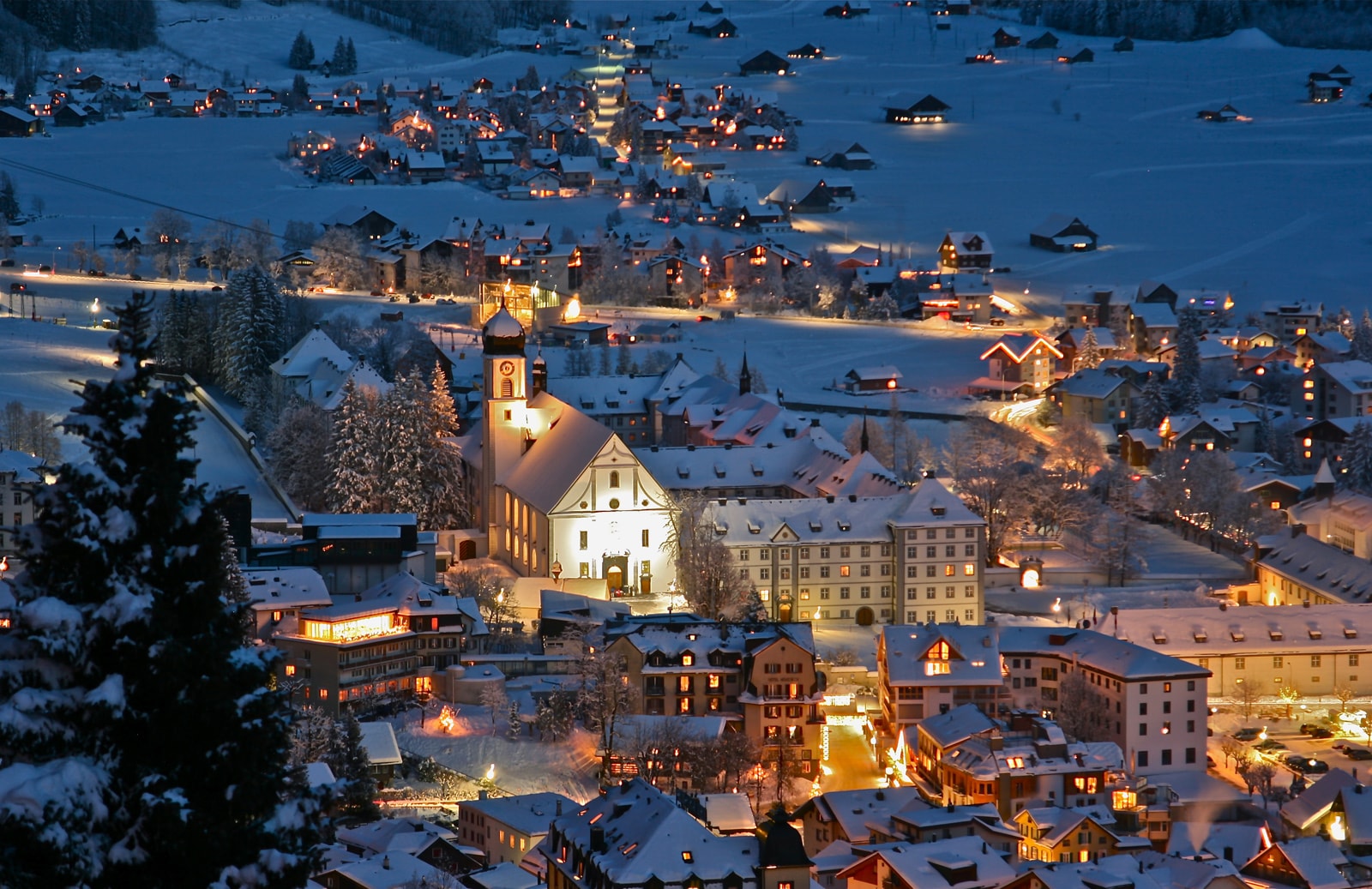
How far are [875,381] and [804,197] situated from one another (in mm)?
35914

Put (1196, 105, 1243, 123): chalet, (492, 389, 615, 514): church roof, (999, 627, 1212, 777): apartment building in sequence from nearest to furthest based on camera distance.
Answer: (999, 627, 1212, 777): apartment building, (492, 389, 615, 514): church roof, (1196, 105, 1243, 123): chalet

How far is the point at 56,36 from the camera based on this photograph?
5399 inches

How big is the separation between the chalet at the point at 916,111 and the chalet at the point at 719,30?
2518 centimetres

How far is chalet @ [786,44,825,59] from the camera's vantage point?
5591 inches

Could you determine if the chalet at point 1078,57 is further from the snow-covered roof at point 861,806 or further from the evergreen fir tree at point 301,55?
the snow-covered roof at point 861,806

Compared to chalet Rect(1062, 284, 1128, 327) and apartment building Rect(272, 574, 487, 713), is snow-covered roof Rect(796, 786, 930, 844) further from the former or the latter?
chalet Rect(1062, 284, 1128, 327)

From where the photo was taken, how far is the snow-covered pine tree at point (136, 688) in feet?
27.0

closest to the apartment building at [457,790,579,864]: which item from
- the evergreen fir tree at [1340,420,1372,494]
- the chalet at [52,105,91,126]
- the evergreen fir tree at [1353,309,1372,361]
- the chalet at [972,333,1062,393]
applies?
the evergreen fir tree at [1340,420,1372,494]

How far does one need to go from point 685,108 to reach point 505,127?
997cm

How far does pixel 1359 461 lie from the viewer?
59.8 metres

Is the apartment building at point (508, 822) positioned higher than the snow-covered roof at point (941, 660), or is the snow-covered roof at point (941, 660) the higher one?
the snow-covered roof at point (941, 660)

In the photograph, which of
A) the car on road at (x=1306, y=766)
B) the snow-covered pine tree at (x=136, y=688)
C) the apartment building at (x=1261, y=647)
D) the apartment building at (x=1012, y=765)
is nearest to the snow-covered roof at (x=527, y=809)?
the apartment building at (x=1012, y=765)

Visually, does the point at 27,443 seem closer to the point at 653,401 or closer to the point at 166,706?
the point at 653,401

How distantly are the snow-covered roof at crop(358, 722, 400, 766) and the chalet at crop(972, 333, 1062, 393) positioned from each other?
1378 inches
